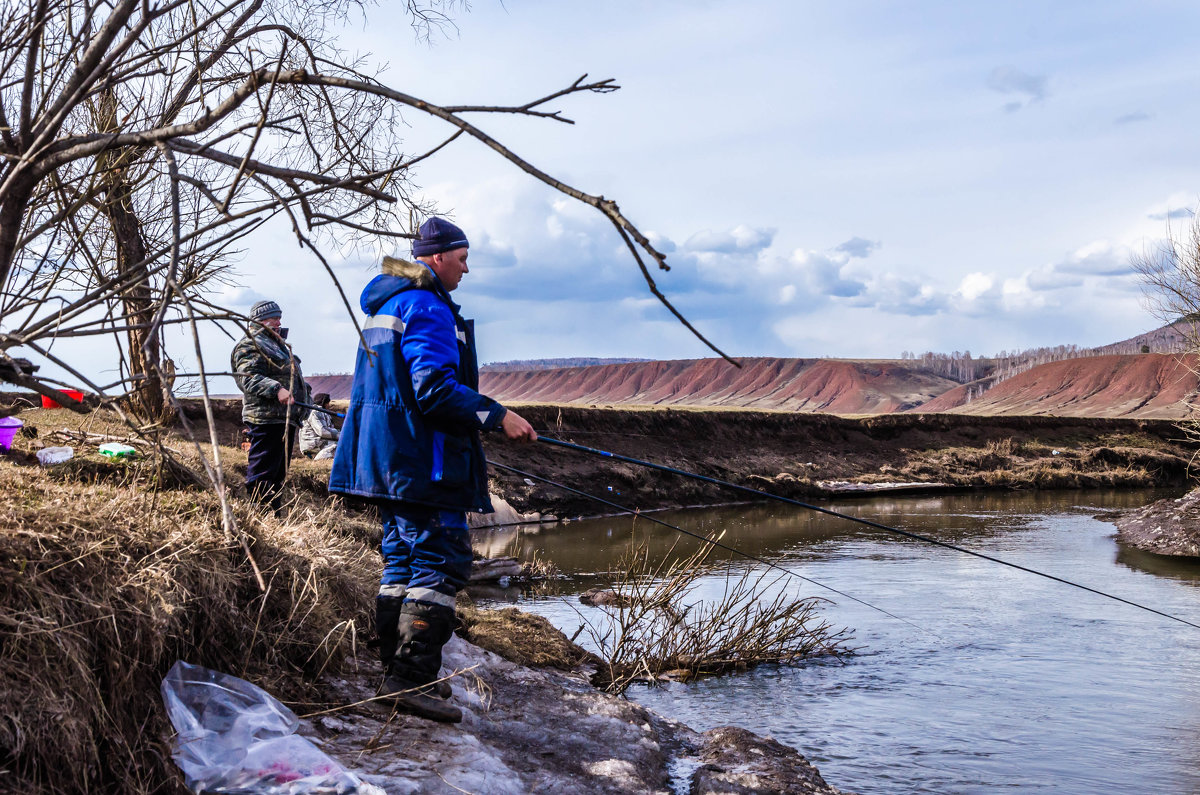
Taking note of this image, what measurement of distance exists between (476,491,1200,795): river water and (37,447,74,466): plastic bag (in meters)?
3.64

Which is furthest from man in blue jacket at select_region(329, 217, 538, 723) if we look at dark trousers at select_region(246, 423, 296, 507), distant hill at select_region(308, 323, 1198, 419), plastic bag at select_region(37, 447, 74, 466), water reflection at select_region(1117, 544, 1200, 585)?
Result: distant hill at select_region(308, 323, 1198, 419)

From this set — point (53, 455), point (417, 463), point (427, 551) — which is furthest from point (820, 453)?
point (417, 463)

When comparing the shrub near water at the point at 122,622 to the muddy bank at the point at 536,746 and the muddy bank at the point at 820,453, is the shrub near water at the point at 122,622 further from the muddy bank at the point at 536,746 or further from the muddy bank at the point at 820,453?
the muddy bank at the point at 820,453

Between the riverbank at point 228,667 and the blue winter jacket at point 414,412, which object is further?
the blue winter jacket at point 414,412

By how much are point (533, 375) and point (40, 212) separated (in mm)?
114707

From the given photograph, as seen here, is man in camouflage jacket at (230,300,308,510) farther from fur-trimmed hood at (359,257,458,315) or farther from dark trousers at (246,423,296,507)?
fur-trimmed hood at (359,257,458,315)

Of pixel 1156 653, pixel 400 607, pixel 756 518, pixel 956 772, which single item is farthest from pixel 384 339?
pixel 756 518

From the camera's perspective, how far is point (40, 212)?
15.0ft

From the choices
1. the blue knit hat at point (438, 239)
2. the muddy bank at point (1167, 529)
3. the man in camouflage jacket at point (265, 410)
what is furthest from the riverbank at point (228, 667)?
the muddy bank at point (1167, 529)

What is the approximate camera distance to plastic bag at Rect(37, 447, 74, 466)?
5406 millimetres

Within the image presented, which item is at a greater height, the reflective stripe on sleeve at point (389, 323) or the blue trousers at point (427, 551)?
the reflective stripe on sleeve at point (389, 323)

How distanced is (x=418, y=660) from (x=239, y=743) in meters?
0.88

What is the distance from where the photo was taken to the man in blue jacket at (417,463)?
3.73 metres

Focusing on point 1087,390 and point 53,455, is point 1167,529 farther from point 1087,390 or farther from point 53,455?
point 1087,390
